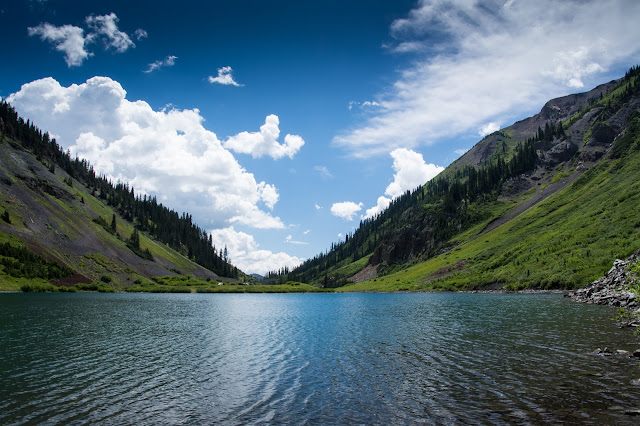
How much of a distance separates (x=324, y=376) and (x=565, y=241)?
123702mm

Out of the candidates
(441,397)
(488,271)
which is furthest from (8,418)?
(488,271)

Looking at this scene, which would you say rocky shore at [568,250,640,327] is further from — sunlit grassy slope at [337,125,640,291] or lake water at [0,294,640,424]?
sunlit grassy slope at [337,125,640,291]

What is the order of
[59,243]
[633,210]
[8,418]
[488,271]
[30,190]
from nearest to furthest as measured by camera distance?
1. [8,418]
2. [633,210]
3. [488,271]
4. [59,243]
5. [30,190]

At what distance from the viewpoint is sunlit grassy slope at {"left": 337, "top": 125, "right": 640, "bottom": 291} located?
95.0 m

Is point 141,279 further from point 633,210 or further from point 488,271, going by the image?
point 633,210

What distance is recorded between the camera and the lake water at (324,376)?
17016 millimetres

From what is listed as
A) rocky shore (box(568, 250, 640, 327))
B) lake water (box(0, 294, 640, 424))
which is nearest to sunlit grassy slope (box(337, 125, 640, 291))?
rocky shore (box(568, 250, 640, 327))

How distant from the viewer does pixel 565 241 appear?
387 feet

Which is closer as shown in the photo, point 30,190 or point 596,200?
point 596,200

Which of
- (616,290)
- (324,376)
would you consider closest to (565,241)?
(616,290)

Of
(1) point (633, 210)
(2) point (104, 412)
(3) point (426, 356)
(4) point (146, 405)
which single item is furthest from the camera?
(1) point (633, 210)

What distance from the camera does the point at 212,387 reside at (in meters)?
22.4

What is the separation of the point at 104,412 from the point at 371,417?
13143mm

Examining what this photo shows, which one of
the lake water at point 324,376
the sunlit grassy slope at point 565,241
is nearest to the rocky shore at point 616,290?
the lake water at point 324,376
